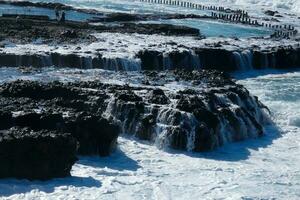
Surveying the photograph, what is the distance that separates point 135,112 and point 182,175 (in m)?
4.85

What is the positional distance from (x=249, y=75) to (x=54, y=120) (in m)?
20.6

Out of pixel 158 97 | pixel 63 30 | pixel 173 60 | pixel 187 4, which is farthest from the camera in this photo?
pixel 187 4

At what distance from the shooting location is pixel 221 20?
6359 centimetres

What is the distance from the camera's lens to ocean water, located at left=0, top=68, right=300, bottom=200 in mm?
16941

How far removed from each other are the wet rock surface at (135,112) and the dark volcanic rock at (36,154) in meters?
2.11

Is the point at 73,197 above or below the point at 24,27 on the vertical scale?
below

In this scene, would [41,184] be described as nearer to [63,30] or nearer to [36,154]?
[36,154]

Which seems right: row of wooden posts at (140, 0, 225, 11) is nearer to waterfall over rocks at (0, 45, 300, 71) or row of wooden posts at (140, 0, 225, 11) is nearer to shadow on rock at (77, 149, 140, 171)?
waterfall over rocks at (0, 45, 300, 71)

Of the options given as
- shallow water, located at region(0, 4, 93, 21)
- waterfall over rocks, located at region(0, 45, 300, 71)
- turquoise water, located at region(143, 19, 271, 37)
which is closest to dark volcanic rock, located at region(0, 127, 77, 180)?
waterfall over rocks, located at region(0, 45, 300, 71)

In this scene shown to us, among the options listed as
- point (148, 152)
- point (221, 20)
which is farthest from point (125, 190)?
point (221, 20)

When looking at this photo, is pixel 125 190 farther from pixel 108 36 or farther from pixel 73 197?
pixel 108 36

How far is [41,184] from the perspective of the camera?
56.3 ft

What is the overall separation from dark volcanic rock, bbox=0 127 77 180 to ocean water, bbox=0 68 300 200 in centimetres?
30

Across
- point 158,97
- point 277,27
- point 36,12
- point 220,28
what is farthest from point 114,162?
point 277,27
